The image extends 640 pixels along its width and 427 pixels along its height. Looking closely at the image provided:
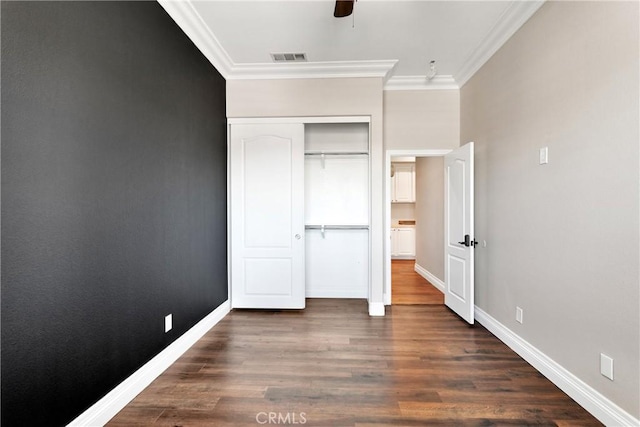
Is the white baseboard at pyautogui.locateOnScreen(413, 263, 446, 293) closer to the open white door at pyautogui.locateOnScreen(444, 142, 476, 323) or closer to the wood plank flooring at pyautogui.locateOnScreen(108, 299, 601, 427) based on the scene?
the open white door at pyautogui.locateOnScreen(444, 142, 476, 323)

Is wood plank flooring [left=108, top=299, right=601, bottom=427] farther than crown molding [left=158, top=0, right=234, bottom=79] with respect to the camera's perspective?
No

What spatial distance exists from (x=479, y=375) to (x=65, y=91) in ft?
10.9

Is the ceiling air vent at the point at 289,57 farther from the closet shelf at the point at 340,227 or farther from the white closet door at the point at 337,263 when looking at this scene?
the white closet door at the point at 337,263

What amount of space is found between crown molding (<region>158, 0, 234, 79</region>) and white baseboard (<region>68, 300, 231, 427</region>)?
9.28ft

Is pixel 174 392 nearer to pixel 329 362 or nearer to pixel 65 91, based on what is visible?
pixel 329 362

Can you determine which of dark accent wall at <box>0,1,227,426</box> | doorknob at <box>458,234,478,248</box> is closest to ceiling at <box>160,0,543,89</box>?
dark accent wall at <box>0,1,227,426</box>

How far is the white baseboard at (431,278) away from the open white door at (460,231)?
2.36 feet

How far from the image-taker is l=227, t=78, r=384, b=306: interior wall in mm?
3607

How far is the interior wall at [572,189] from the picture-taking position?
1650 millimetres

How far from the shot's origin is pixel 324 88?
3.64 meters

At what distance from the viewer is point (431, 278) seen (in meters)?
5.14

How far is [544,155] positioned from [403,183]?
5905 mm

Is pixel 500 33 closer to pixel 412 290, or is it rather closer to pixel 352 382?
pixel 352 382

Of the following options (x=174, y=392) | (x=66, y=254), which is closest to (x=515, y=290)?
(x=174, y=392)
